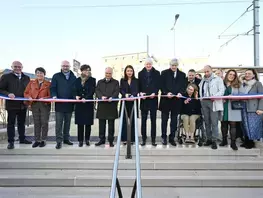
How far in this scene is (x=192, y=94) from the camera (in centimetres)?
616

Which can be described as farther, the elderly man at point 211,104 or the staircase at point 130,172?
the elderly man at point 211,104

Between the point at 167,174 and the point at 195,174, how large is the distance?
18.8 inches

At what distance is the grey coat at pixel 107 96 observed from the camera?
5.86 m

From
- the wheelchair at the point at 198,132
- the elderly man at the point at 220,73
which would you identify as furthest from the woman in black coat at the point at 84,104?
the elderly man at the point at 220,73

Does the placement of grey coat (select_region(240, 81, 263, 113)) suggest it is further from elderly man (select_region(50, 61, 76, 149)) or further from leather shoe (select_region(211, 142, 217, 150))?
elderly man (select_region(50, 61, 76, 149))

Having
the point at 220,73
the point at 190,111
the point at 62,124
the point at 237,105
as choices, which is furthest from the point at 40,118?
the point at 220,73

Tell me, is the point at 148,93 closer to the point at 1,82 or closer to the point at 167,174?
the point at 167,174

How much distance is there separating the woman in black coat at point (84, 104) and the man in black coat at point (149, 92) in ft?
3.35

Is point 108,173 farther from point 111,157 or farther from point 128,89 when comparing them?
point 128,89

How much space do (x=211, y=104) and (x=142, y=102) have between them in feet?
4.55

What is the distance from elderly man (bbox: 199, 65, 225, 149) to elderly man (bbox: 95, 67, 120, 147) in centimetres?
181

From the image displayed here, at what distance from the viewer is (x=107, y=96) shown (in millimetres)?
5945

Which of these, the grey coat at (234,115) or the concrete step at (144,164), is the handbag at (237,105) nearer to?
the grey coat at (234,115)

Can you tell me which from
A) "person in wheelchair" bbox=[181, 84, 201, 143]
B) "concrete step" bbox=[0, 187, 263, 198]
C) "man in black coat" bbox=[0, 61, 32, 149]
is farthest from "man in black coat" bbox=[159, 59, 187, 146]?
"man in black coat" bbox=[0, 61, 32, 149]
